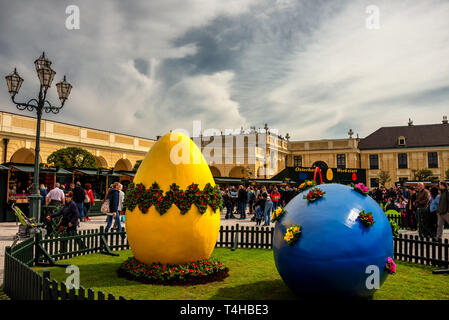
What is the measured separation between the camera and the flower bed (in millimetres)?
6832

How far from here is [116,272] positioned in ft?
25.7

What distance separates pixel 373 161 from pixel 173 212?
65.9 metres

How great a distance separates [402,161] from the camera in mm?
63000

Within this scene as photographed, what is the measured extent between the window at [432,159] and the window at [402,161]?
3619mm

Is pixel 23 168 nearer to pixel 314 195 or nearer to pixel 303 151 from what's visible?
pixel 314 195

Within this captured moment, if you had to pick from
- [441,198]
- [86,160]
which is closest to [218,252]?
[441,198]

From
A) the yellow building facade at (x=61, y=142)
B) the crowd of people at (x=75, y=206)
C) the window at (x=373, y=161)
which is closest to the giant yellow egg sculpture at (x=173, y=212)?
the crowd of people at (x=75, y=206)

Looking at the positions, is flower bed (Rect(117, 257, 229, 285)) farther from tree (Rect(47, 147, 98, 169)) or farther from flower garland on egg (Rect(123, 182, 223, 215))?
tree (Rect(47, 147, 98, 169))

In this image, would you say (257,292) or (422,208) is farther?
(422,208)

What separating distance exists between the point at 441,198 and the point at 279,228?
27.4ft

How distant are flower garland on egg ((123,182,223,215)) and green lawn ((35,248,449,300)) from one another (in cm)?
148

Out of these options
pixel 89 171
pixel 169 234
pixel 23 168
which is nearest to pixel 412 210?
pixel 169 234

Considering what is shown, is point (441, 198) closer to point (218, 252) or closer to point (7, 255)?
point (218, 252)

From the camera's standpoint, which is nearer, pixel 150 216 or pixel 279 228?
pixel 279 228
